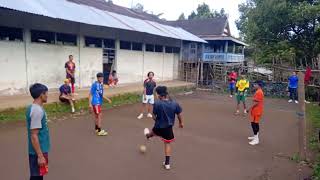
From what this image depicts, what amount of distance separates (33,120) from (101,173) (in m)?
2.25

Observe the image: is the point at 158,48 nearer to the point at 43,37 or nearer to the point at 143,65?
the point at 143,65

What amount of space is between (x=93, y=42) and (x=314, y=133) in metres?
10.8

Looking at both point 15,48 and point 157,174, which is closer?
point 157,174

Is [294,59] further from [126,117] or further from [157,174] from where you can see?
[157,174]

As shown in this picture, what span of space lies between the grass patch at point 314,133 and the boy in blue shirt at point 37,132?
14.6 ft

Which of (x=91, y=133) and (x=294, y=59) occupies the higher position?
(x=294, y=59)

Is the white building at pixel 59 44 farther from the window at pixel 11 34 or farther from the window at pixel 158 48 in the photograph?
the window at pixel 158 48

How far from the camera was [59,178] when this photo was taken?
522 cm

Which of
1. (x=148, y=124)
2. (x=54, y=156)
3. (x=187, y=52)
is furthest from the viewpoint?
(x=187, y=52)

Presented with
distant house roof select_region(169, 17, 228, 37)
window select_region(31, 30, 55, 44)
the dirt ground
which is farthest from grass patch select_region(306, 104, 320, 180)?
distant house roof select_region(169, 17, 228, 37)

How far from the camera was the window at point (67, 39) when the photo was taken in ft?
44.4

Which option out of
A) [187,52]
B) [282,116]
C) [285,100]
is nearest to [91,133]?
[282,116]

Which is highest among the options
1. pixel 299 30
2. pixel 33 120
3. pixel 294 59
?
pixel 299 30

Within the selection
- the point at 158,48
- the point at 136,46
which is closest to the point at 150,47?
the point at 158,48
